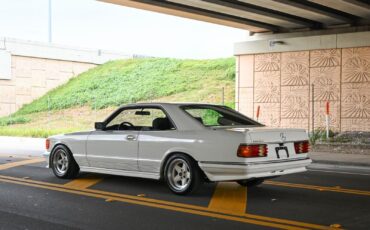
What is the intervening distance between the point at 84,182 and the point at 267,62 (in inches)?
627

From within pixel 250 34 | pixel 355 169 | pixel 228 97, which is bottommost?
pixel 355 169

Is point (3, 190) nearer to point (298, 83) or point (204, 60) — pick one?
point (298, 83)

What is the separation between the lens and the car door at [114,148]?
29.1ft

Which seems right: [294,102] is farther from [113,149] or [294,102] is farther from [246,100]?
[113,149]

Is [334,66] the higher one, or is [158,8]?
[158,8]

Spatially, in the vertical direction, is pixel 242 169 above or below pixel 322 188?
above

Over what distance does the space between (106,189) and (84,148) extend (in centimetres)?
112

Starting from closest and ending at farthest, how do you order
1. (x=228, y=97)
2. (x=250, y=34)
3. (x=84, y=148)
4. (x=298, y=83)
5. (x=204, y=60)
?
(x=84, y=148) < (x=298, y=83) < (x=250, y=34) < (x=228, y=97) < (x=204, y=60)

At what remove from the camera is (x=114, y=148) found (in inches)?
359

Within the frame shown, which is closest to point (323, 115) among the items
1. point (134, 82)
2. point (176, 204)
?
point (176, 204)

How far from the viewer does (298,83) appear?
23250mm

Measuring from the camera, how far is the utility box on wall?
37.0 meters

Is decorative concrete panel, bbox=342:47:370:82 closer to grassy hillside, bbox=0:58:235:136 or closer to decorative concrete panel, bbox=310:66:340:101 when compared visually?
decorative concrete panel, bbox=310:66:340:101

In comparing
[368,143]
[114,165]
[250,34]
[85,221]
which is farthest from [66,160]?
[250,34]
